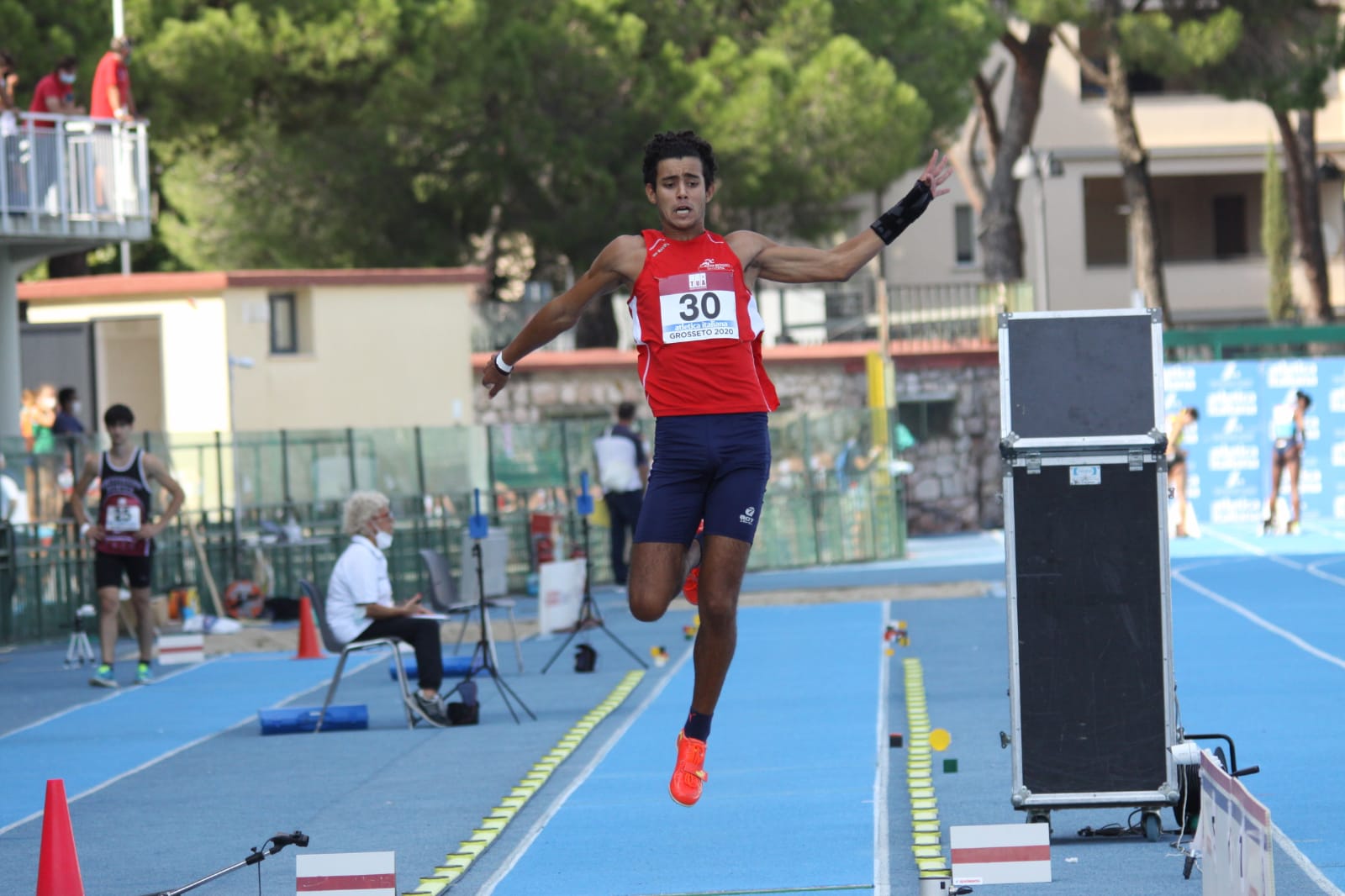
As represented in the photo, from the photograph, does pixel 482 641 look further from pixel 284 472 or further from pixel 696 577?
pixel 284 472

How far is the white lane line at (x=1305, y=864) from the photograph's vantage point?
21.6 ft

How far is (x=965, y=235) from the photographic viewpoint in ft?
156

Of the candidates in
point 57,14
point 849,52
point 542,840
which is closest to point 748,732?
point 542,840

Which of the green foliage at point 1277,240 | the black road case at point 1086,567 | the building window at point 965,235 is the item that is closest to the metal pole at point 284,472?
the black road case at point 1086,567

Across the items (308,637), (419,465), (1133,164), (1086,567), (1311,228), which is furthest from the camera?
(1311,228)

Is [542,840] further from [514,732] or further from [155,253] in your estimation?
[155,253]

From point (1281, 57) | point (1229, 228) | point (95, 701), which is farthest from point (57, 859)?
point (1229, 228)

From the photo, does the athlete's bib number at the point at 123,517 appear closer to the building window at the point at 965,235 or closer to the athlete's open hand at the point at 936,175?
the athlete's open hand at the point at 936,175

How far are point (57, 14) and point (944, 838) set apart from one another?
68.6 ft

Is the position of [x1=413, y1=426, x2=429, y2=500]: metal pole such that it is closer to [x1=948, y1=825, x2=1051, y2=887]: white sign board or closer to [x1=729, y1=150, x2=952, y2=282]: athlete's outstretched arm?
[x1=729, y1=150, x2=952, y2=282]: athlete's outstretched arm

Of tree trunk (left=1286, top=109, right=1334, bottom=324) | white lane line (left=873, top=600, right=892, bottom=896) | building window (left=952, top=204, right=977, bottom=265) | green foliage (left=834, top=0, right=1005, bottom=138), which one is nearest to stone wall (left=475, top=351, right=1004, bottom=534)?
green foliage (left=834, top=0, right=1005, bottom=138)

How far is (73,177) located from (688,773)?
16.8 meters

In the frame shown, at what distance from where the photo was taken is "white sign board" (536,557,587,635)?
49.1ft

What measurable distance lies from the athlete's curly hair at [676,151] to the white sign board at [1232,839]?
96.2 inches
